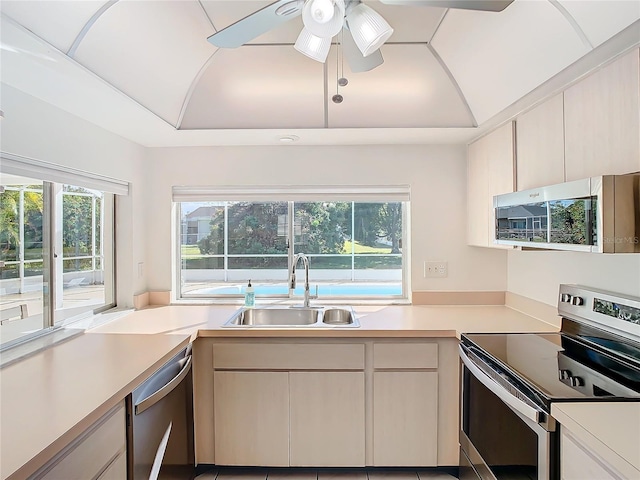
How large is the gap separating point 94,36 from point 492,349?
6.82ft

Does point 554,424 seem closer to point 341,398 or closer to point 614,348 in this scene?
point 614,348

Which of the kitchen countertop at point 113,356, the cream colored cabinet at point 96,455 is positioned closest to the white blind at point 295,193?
the kitchen countertop at point 113,356

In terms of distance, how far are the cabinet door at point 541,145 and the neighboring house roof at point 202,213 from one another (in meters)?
Answer: 2.02

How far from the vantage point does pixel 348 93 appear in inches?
84.7

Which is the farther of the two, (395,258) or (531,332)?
(395,258)

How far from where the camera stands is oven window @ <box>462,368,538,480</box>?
132 cm

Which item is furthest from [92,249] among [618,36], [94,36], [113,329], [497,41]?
[618,36]

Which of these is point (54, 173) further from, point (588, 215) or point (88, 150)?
point (588, 215)

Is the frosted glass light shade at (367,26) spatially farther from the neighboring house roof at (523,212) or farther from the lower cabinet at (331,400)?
the lower cabinet at (331,400)

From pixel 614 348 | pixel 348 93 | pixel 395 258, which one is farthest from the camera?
pixel 395 258

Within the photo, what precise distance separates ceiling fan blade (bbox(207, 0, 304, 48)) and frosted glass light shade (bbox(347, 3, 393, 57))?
18cm

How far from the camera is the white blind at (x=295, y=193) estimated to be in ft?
8.91

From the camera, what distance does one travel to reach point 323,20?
45.0 inches

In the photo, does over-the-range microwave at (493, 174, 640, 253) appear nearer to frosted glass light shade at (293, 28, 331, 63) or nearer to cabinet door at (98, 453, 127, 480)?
frosted glass light shade at (293, 28, 331, 63)
